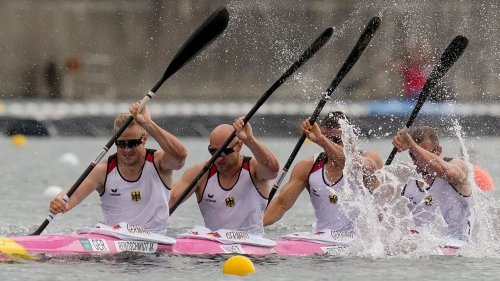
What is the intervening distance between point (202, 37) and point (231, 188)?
4.75ft

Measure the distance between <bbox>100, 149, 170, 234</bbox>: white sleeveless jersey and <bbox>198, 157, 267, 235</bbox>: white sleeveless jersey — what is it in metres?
0.55

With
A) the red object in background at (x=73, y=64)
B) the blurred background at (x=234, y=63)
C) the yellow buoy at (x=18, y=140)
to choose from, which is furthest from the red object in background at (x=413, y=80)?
the yellow buoy at (x=18, y=140)

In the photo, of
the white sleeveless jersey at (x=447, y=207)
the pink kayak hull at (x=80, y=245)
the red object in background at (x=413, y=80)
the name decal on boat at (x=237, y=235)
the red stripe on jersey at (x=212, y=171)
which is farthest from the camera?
the red object in background at (x=413, y=80)

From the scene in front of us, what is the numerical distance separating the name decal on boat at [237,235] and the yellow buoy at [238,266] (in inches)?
40.7

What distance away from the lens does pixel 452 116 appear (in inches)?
1198

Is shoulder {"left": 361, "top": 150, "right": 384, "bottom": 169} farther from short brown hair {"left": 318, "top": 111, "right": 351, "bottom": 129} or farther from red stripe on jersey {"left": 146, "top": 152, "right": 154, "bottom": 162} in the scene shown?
red stripe on jersey {"left": 146, "top": 152, "right": 154, "bottom": 162}

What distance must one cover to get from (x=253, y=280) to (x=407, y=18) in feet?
71.1

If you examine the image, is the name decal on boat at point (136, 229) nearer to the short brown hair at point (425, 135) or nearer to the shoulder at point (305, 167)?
the shoulder at point (305, 167)

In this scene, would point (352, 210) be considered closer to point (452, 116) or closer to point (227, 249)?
point (227, 249)

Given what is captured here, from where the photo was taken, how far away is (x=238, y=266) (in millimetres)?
11594

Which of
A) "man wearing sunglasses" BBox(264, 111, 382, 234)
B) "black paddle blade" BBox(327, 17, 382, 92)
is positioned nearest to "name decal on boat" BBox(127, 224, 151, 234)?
"man wearing sunglasses" BBox(264, 111, 382, 234)

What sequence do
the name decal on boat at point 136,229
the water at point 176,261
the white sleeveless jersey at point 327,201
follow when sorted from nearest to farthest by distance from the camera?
the water at point 176,261, the name decal on boat at point 136,229, the white sleeveless jersey at point 327,201

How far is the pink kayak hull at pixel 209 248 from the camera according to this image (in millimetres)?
12469

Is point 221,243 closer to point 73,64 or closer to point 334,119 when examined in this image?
point 334,119
